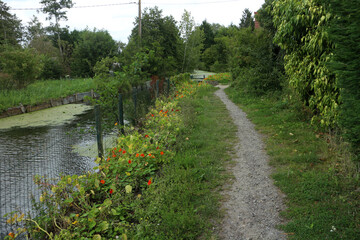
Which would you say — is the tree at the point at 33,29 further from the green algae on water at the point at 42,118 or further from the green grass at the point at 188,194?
the green grass at the point at 188,194

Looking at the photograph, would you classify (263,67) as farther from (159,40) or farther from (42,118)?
(159,40)

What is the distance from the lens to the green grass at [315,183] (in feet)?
9.65

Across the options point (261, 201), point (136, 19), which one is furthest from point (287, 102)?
point (136, 19)

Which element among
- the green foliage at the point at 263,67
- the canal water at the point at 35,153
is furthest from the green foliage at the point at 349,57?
the green foliage at the point at 263,67

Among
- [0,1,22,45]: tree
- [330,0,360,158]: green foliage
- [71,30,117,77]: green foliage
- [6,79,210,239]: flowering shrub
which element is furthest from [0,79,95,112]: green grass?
[0,1,22,45]: tree

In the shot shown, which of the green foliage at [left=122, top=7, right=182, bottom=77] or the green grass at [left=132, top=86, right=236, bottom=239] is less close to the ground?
the green foliage at [left=122, top=7, right=182, bottom=77]

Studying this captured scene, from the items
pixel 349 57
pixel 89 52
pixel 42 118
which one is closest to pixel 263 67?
pixel 349 57

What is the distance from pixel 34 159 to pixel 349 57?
6.72 m

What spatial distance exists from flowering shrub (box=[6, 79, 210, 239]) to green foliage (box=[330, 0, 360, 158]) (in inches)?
104

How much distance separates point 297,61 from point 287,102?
2478mm

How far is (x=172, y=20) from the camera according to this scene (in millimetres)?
25312

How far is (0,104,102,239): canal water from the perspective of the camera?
4852 millimetres

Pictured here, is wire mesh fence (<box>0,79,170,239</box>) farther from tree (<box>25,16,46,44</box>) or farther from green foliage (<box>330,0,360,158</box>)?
tree (<box>25,16,46,44</box>)

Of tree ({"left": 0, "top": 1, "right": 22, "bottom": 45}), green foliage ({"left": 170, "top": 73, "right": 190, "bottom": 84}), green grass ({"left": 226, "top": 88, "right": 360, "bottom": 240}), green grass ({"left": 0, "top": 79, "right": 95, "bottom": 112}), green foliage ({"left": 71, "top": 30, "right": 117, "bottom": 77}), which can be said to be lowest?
green grass ({"left": 226, "top": 88, "right": 360, "bottom": 240})
